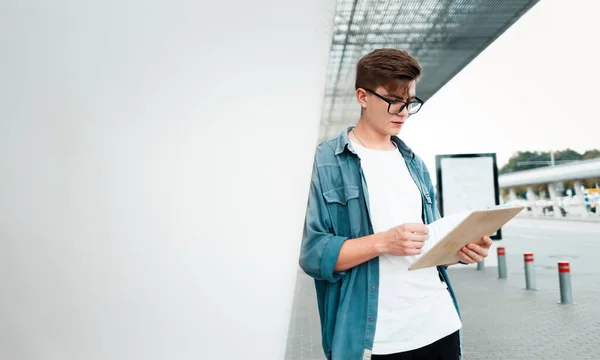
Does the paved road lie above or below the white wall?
below

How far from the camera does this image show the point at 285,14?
189cm

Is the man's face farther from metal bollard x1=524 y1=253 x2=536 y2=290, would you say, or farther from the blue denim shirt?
metal bollard x1=524 y1=253 x2=536 y2=290

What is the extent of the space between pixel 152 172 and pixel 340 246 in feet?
2.14

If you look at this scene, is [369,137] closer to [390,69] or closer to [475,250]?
[390,69]

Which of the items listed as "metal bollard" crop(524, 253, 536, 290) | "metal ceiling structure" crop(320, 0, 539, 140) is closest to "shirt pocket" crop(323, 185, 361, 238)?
"metal ceiling structure" crop(320, 0, 539, 140)

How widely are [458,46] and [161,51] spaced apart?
10148mm

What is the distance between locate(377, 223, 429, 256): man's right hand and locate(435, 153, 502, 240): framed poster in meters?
9.17

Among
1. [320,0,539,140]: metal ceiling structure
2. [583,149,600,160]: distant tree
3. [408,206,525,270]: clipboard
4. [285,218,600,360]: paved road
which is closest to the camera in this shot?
[408,206,525,270]: clipboard

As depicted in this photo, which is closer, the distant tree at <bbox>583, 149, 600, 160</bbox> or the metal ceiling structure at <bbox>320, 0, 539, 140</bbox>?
the metal ceiling structure at <bbox>320, 0, 539, 140</bbox>

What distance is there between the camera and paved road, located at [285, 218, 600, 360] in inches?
224

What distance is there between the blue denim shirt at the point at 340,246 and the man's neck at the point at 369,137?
50 millimetres

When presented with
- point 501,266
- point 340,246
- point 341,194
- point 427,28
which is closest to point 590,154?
point 501,266

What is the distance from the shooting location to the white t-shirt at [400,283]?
169 cm

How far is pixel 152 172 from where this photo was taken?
1.79 meters
